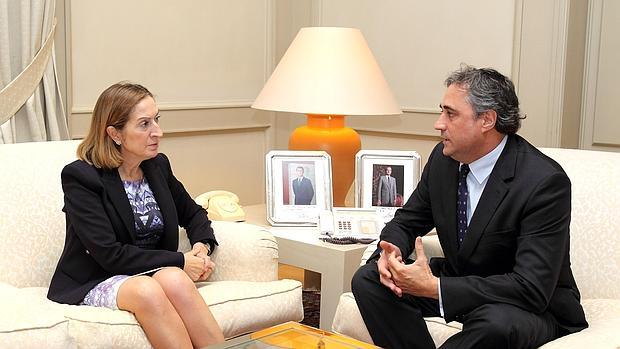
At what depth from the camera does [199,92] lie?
4.66 meters

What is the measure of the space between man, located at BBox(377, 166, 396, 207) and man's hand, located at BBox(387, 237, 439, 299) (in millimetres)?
1058

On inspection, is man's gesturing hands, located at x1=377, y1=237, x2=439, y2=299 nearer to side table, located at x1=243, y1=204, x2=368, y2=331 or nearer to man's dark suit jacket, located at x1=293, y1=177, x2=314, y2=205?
side table, located at x1=243, y1=204, x2=368, y2=331

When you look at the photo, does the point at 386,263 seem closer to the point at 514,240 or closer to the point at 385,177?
the point at 514,240

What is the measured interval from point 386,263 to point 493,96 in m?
0.59

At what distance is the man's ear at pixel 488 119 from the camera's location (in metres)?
2.42

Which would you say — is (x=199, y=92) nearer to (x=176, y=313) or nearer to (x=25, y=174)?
(x=25, y=174)

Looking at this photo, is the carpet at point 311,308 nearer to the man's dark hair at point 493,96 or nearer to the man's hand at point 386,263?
the man's hand at point 386,263

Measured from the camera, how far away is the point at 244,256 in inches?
115

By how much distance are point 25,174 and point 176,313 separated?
2.69 ft

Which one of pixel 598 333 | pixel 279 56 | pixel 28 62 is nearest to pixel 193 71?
pixel 279 56

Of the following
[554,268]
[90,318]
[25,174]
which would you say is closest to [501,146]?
[554,268]

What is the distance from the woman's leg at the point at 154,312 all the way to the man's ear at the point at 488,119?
1.10 metres

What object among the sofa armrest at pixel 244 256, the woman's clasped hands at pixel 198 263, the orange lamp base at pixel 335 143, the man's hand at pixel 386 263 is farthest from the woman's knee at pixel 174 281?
the orange lamp base at pixel 335 143

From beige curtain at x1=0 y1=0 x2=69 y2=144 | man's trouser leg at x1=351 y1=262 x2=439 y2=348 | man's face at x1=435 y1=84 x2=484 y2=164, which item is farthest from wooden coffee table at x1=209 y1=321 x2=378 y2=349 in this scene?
beige curtain at x1=0 y1=0 x2=69 y2=144
